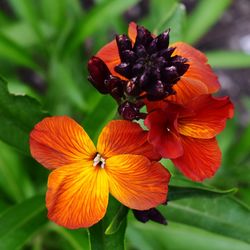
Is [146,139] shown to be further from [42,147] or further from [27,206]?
[27,206]

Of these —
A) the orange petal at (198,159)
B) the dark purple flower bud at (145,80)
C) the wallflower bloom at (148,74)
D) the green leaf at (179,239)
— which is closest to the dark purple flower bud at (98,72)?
the wallflower bloom at (148,74)

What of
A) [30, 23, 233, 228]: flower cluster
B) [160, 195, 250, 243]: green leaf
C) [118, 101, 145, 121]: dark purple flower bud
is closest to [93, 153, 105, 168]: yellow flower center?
[30, 23, 233, 228]: flower cluster

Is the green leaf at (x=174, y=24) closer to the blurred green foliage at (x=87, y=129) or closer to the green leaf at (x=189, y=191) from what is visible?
the blurred green foliage at (x=87, y=129)

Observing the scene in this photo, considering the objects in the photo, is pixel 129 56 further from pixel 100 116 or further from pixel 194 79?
pixel 100 116

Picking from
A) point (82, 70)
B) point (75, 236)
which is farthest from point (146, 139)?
point (82, 70)

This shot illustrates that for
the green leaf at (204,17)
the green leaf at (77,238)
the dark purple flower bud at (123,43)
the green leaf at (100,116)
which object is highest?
the dark purple flower bud at (123,43)

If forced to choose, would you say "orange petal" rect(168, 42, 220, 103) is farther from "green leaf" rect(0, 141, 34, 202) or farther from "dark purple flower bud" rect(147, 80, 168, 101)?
"green leaf" rect(0, 141, 34, 202)

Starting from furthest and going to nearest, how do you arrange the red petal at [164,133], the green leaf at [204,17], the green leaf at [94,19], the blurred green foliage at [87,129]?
the green leaf at [204,17], the green leaf at [94,19], the blurred green foliage at [87,129], the red petal at [164,133]
